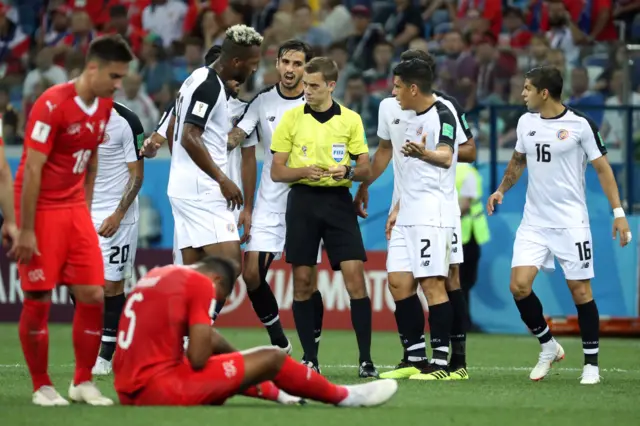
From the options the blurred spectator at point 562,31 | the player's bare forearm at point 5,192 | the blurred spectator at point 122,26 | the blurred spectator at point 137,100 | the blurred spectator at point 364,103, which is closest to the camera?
the player's bare forearm at point 5,192

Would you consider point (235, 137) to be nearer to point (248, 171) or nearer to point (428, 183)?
point (248, 171)

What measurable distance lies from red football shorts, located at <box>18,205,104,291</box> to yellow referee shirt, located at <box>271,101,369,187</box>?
2550mm

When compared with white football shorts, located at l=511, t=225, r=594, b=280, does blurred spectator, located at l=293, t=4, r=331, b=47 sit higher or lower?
higher

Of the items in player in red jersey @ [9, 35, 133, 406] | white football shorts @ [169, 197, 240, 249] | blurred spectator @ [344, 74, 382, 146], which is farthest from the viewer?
blurred spectator @ [344, 74, 382, 146]

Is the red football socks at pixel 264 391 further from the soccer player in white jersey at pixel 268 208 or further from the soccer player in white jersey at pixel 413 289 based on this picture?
the soccer player in white jersey at pixel 268 208

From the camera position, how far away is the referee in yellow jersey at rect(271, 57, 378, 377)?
977cm

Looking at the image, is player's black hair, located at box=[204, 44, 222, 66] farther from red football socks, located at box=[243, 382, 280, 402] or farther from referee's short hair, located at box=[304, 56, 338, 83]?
red football socks, located at box=[243, 382, 280, 402]

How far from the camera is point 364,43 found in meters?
18.5

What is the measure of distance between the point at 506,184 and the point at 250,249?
222 cm

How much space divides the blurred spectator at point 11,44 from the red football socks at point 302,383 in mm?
13834

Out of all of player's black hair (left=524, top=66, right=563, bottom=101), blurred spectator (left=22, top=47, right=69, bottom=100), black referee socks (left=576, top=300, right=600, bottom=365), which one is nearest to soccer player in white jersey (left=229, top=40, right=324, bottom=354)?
player's black hair (left=524, top=66, right=563, bottom=101)

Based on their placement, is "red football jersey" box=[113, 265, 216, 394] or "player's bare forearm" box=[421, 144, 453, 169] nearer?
"red football jersey" box=[113, 265, 216, 394]

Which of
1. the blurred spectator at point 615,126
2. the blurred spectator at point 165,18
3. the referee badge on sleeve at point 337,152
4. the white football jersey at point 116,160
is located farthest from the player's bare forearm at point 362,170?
the blurred spectator at point 165,18

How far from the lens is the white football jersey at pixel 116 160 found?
1053cm
